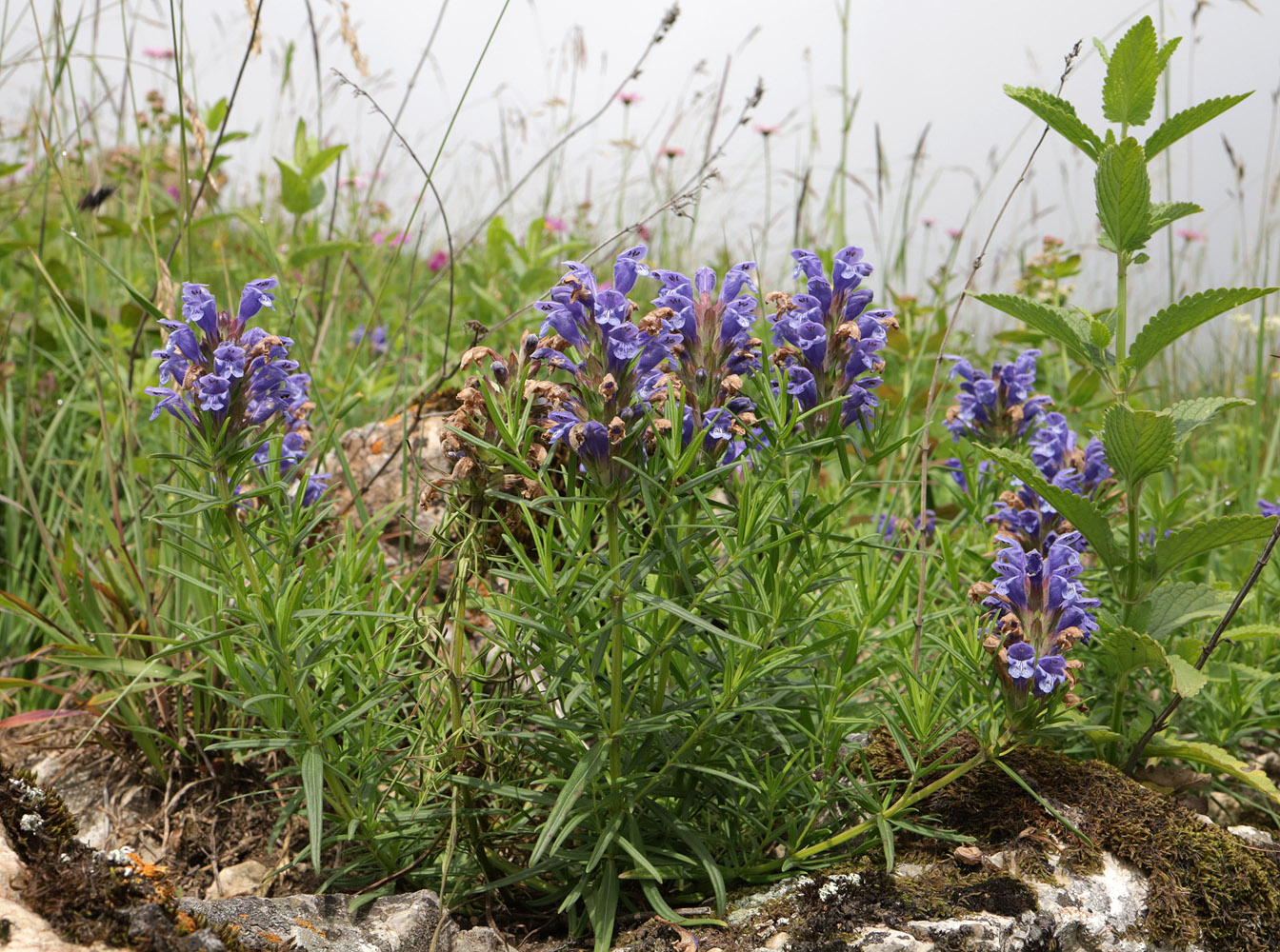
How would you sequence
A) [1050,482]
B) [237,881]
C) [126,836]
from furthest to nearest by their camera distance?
1. [1050,482]
2. [126,836]
3. [237,881]

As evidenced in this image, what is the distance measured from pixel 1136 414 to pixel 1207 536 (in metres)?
0.34

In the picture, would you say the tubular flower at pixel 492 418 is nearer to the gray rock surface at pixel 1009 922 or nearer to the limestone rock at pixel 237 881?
the gray rock surface at pixel 1009 922

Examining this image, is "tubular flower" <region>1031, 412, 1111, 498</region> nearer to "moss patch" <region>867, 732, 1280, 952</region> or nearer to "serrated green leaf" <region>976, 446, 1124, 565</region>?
"serrated green leaf" <region>976, 446, 1124, 565</region>

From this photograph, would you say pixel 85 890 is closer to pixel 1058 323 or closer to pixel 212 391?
pixel 212 391

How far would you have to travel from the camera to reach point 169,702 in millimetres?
2803

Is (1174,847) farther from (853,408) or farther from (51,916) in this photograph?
(51,916)

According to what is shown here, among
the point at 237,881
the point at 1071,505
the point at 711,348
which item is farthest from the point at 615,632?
the point at 237,881

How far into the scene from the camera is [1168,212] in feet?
7.31

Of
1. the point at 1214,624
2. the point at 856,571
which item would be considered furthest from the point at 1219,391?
the point at 856,571

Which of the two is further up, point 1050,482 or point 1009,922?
point 1050,482

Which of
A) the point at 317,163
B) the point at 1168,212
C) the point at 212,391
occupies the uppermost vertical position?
the point at 317,163

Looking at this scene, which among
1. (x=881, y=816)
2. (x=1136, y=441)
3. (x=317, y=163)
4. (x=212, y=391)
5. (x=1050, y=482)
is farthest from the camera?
(x=317, y=163)

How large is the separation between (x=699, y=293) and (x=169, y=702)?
206 centimetres

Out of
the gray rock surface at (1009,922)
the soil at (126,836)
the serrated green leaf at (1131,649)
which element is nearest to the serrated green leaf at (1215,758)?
the serrated green leaf at (1131,649)
